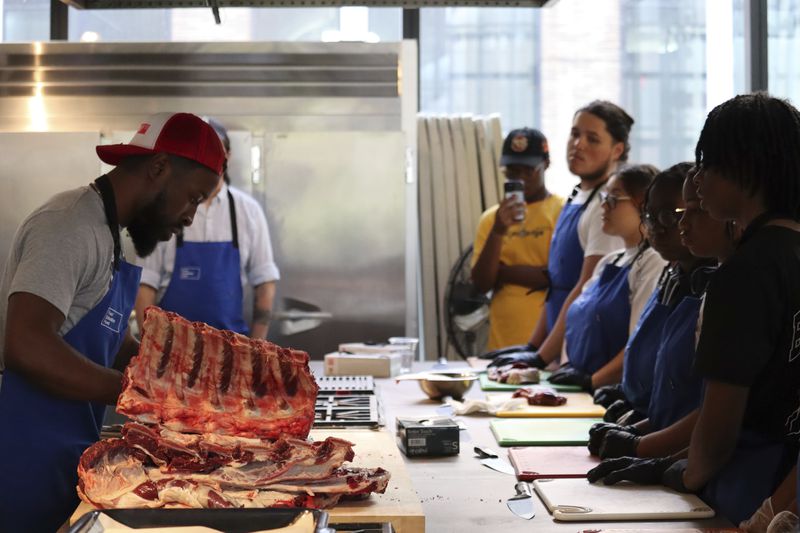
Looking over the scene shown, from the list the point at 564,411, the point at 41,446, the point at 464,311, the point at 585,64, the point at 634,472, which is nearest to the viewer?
the point at 634,472

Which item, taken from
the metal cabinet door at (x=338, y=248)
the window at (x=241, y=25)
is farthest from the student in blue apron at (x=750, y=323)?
the window at (x=241, y=25)

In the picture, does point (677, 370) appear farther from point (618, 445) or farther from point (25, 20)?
point (25, 20)

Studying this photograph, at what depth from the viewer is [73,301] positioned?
2.45m

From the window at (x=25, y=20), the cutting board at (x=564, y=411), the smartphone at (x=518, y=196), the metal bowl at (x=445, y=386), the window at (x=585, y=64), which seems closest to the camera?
the cutting board at (x=564, y=411)

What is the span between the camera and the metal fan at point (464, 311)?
6.19 meters

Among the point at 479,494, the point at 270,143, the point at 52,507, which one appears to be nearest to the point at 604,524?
the point at 479,494

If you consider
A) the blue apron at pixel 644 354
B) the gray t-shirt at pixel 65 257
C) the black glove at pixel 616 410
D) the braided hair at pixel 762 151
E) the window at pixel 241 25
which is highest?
the window at pixel 241 25

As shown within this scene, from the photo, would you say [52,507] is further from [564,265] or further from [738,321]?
[564,265]

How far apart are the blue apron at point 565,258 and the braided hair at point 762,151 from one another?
2.18 m

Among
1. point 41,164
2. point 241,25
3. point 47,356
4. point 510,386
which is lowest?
point 510,386

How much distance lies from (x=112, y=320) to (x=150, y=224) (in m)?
0.26

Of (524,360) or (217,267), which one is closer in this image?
(524,360)

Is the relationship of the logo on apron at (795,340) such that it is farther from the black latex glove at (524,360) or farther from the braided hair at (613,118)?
the braided hair at (613,118)

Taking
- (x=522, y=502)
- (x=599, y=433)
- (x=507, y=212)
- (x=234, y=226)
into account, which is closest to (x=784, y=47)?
(x=507, y=212)
